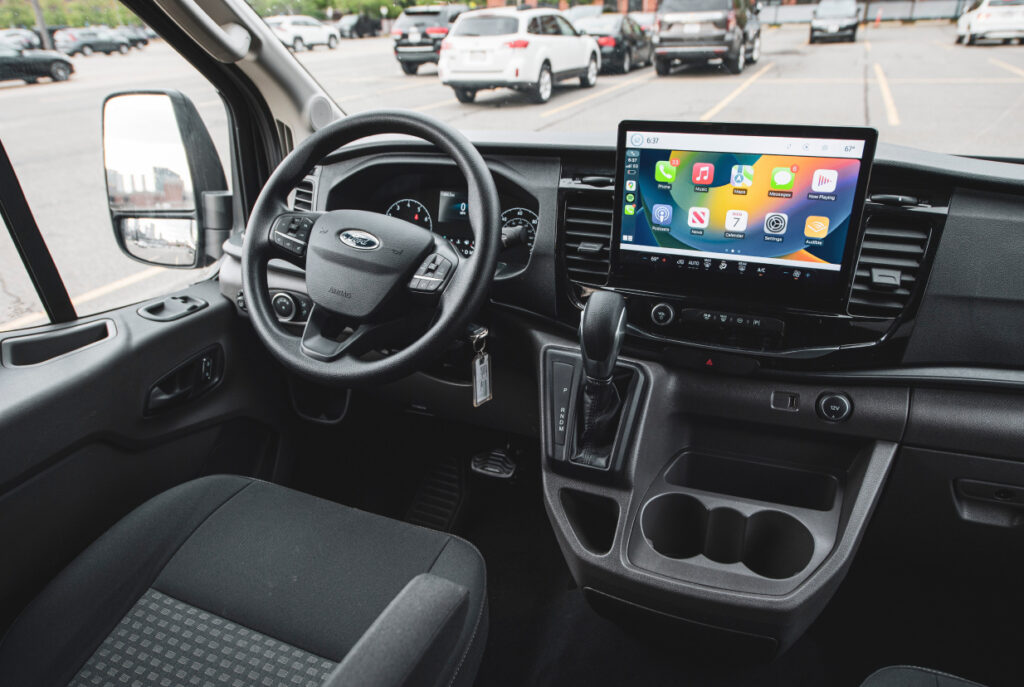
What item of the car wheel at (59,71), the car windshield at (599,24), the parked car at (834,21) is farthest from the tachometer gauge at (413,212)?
the parked car at (834,21)

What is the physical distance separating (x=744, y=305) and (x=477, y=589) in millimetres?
874

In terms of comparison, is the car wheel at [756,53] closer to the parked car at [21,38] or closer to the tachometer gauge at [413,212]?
the tachometer gauge at [413,212]

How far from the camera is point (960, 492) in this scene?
1675 mm

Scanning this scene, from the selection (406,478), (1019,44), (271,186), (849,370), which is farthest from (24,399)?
(1019,44)

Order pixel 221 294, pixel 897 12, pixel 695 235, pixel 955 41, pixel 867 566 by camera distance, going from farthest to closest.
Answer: pixel 897 12 < pixel 955 41 < pixel 221 294 < pixel 867 566 < pixel 695 235

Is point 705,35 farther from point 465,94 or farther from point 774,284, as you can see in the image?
point 774,284

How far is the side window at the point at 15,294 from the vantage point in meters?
1.81

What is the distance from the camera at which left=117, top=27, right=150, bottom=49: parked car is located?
198cm

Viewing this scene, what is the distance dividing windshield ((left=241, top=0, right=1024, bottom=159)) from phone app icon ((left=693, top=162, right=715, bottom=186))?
103 mm

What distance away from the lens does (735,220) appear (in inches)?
61.4

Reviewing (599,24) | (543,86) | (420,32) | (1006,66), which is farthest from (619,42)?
(1006,66)

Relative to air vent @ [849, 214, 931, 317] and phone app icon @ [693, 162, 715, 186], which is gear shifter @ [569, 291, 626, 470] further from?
air vent @ [849, 214, 931, 317]

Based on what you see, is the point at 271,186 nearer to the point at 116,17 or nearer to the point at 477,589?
the point at 116,17

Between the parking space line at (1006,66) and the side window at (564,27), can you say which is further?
the side window at (564,27)
